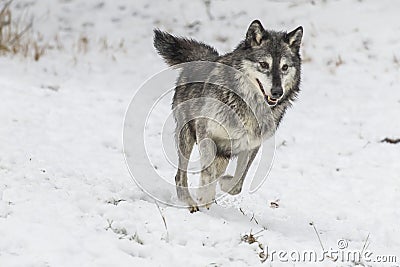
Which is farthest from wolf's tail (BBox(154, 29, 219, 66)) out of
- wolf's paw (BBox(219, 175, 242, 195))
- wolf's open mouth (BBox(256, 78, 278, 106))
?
wolf's paw (BBox(219, 175, 242, 195))

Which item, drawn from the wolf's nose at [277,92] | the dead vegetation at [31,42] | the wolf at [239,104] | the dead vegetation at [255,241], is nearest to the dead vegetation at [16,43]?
the dead vegetation at [31,42]

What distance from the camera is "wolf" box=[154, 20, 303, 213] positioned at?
5.25m

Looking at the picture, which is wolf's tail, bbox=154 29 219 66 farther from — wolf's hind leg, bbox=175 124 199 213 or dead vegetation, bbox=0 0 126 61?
dead vegetation, bbox=0 0 126 61

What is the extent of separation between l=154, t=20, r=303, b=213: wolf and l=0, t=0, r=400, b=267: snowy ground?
374mm

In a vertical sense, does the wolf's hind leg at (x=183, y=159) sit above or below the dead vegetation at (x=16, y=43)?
below

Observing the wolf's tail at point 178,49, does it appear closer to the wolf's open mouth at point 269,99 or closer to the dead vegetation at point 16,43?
the wolf's open mouth at point 269,99

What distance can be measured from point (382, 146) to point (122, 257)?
3.94 metres

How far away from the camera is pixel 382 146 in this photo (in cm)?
709

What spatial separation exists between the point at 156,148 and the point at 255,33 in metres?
2.26

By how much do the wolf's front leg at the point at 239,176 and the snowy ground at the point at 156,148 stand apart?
21cm

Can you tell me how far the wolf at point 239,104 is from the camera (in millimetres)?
5254

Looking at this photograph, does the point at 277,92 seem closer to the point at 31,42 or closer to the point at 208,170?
the point at 208,170

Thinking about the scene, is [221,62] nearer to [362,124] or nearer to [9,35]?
[362,124]

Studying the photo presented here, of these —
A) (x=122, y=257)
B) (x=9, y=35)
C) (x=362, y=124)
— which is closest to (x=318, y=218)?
(x=122, y=257)
